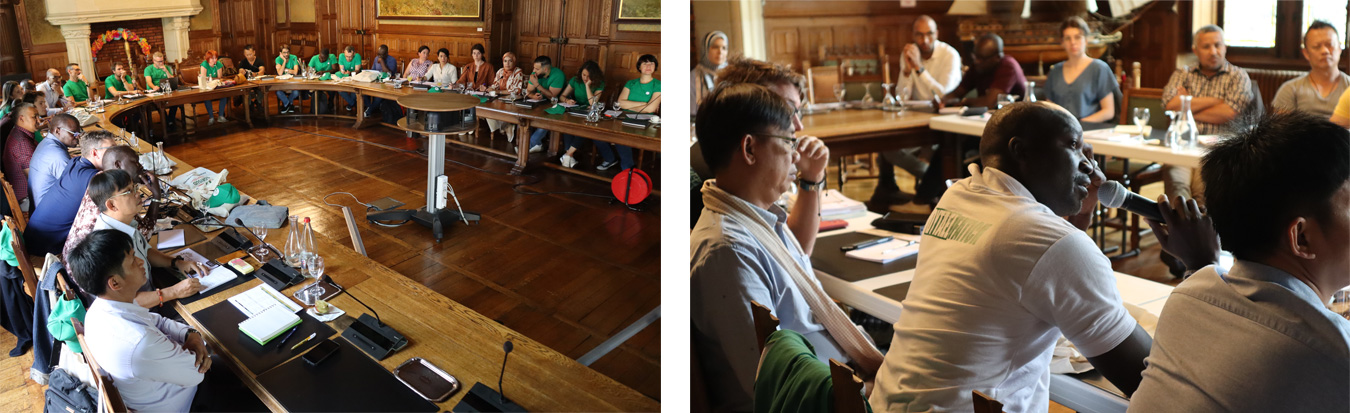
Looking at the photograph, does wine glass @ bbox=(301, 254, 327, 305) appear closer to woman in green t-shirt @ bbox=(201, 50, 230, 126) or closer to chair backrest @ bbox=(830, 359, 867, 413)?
woman in green t-shirt @ bbox=(201, 50, 230, 126)

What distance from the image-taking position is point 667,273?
2.41 m

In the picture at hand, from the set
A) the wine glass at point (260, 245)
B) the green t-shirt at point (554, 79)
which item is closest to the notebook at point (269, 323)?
the wine glass at point (260, 245)

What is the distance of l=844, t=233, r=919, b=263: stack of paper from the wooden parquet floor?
0.64 meters

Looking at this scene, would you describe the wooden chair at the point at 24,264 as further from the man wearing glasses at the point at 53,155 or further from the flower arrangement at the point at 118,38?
the flower arrangement at the point at 118,38

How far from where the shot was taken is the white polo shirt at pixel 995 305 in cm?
141

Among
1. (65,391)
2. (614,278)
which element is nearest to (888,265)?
(614,278)

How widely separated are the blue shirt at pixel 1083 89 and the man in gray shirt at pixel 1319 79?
1.16 metres

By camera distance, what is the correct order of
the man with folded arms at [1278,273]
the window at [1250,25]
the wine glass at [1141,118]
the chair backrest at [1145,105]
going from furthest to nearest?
the chair backrest at [1145,105]
the wine glass at [1141,118]
the window at [1250,25]
the man with folded arms at [1278,273]

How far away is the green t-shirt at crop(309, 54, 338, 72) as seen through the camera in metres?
1.84

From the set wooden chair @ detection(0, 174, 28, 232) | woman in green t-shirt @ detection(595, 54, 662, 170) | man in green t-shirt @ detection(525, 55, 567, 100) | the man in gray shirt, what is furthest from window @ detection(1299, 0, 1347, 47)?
wooden chair @ detection(0, 174, 28, 232)

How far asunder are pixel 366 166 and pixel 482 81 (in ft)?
1.22

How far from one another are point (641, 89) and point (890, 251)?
0.92 meters

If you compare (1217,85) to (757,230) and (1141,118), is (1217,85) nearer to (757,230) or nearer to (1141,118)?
(1141,118)

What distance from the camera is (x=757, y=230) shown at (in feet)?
6.51
